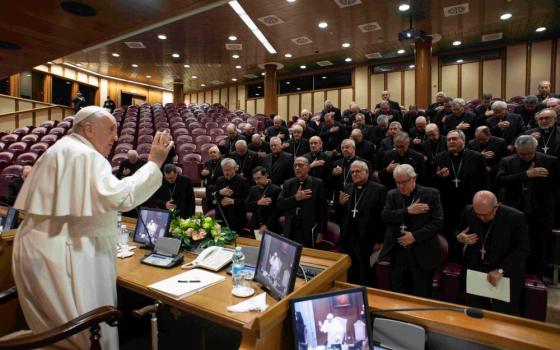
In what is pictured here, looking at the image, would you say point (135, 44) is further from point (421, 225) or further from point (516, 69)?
point (516, 69)

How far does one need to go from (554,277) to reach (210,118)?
1156cm

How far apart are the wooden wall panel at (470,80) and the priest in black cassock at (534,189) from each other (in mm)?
10374

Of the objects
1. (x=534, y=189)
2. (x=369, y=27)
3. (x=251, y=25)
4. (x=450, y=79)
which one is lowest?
(x=534, y=189)

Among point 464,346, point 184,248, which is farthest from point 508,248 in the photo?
point 184,248

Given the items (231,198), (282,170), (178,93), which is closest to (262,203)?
(231,198)

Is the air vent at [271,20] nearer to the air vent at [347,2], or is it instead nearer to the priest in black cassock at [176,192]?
the air vent at [347,2]

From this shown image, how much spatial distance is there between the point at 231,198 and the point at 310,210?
4.23 ft

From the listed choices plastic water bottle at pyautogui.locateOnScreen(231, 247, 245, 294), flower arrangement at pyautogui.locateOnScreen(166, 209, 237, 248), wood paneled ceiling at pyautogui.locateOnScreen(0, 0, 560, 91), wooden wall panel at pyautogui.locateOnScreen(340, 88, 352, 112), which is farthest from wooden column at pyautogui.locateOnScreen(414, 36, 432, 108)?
plastic water bottle at pyautogui.locateOnScreen(231, 247, 245, 294)

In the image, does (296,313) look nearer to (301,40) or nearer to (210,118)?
(301,40)

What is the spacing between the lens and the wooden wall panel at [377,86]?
14414mm

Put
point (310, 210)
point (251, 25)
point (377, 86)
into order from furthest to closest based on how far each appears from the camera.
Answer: point (377, 86) → point (251, 25) → point (310, 210)

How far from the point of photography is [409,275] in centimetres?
317

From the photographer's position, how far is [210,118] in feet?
43.5

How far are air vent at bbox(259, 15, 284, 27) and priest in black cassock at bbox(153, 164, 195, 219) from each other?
568 cm
